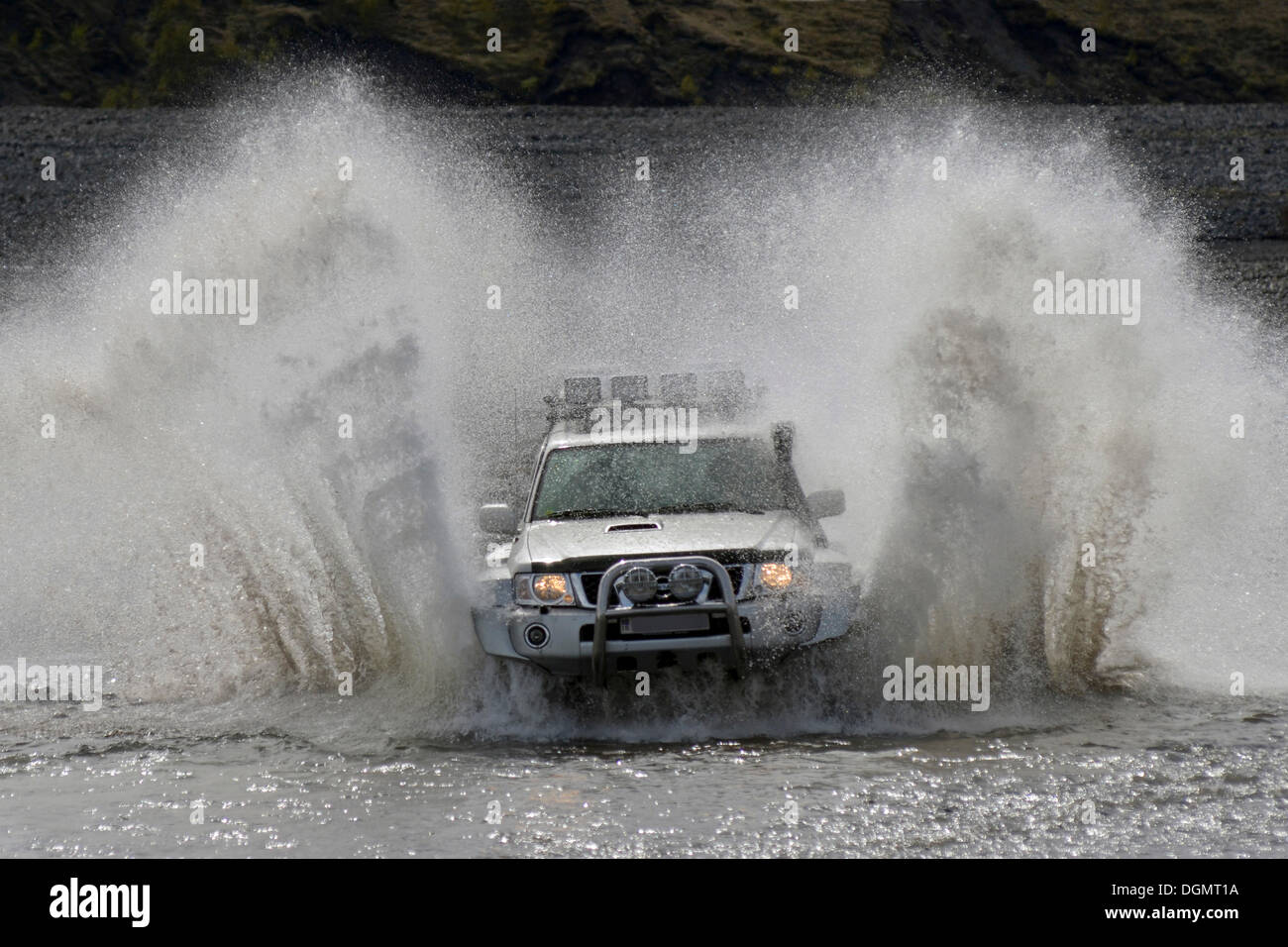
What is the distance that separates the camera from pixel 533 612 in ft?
25.5

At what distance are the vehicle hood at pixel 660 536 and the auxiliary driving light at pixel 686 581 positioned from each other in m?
0.11

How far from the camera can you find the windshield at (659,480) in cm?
873

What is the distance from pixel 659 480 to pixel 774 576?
1.38 m

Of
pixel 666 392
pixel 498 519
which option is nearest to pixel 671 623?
pixel 498 519

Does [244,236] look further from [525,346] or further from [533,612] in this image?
[525,346]

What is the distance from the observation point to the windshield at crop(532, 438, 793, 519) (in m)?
8.73

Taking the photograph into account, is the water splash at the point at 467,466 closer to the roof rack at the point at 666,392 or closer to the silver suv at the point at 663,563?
the silver suv at the point at 663,563

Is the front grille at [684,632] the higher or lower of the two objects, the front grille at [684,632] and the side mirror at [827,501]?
the lower

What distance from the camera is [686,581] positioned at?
299 inches

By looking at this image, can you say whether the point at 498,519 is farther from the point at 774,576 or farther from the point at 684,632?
the point at 774,576

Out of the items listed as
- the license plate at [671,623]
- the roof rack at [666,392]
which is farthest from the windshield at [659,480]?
the license plate at [671,623]

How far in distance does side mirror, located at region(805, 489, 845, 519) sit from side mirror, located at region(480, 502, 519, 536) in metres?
1.59

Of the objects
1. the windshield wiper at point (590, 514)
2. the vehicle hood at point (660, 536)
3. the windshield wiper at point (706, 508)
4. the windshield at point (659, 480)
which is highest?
the windshield at point (659, 480)

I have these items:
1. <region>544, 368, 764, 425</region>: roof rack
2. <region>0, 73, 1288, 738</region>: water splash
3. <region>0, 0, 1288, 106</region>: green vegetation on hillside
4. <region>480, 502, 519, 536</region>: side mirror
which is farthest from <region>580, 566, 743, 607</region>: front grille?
<region>0, 0, 1288, 106</region>: green vegetation on hillside
